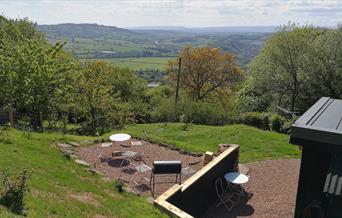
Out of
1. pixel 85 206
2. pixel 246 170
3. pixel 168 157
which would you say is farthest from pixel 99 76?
pixel 85 206

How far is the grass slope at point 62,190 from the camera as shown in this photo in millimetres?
8445

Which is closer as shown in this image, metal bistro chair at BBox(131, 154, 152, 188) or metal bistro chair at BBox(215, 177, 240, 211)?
metal bistro chair at BBox(215, 177, 240, 211)

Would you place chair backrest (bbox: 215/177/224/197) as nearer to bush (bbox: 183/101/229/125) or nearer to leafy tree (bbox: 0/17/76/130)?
leafy tree (bbox: 0/17/76/130)

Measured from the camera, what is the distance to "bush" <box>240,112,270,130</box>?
998 inches

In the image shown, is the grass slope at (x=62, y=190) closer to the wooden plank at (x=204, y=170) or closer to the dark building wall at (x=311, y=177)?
the wooden plank at (x=204, y=170)

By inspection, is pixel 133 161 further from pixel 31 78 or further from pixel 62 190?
pixel 31 78

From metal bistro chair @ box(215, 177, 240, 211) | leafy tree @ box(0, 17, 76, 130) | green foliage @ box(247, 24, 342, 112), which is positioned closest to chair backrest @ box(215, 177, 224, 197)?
metal bistro chair @ box(215, 177, 240, 211)

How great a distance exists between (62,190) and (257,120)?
18619 millimetres

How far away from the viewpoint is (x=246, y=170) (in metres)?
14.5

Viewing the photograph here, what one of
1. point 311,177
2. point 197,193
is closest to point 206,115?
point 197,193

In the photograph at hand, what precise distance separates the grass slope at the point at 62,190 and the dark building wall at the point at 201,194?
1.09m

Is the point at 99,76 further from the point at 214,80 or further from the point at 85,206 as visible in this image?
the point at 214,80

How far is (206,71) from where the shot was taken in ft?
142

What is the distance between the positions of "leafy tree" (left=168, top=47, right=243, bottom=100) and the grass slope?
31.1 m
